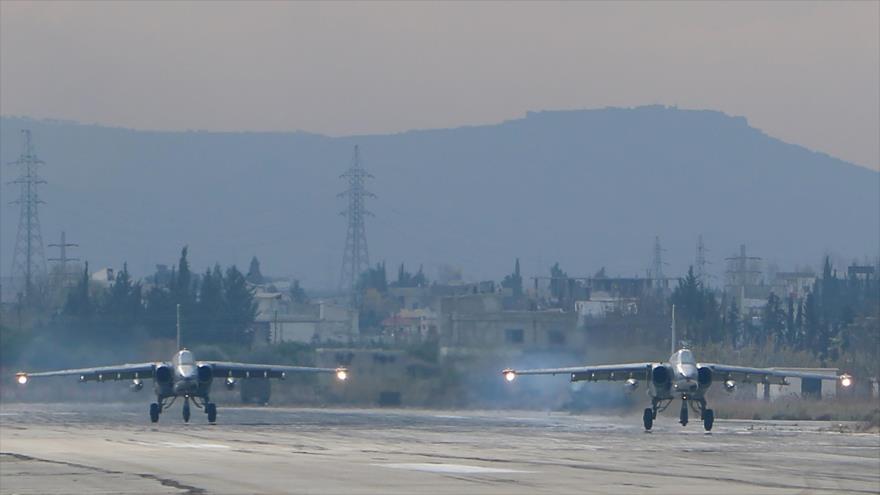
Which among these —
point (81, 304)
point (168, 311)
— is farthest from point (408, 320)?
point (168, 311)

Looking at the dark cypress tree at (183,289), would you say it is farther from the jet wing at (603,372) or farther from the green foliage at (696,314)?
the jet wing at (603,372)

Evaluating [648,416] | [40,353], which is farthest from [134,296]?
[648,416]

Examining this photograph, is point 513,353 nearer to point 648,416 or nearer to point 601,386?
point 601,386

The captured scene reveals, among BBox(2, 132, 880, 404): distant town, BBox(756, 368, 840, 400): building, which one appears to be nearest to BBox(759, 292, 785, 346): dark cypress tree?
BBox(2, 132, 880, 404): distant town

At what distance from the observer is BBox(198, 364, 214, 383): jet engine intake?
6575 cm

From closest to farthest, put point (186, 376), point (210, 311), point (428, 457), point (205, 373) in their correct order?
point (428, 457)
point (186, 376)
point (205, 373)
point (210, 311)

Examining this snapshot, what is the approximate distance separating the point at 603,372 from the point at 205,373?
15032mm

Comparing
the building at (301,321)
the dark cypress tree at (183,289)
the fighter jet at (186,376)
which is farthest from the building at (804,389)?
the building at (301,321)

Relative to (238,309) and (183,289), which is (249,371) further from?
(238,309)

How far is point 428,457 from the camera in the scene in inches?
1572

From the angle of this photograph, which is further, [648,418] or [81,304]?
[81,304]

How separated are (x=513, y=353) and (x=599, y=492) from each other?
50572mm

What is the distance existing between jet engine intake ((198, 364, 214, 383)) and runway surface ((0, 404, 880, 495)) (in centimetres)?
182

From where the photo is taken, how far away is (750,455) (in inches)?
1645
